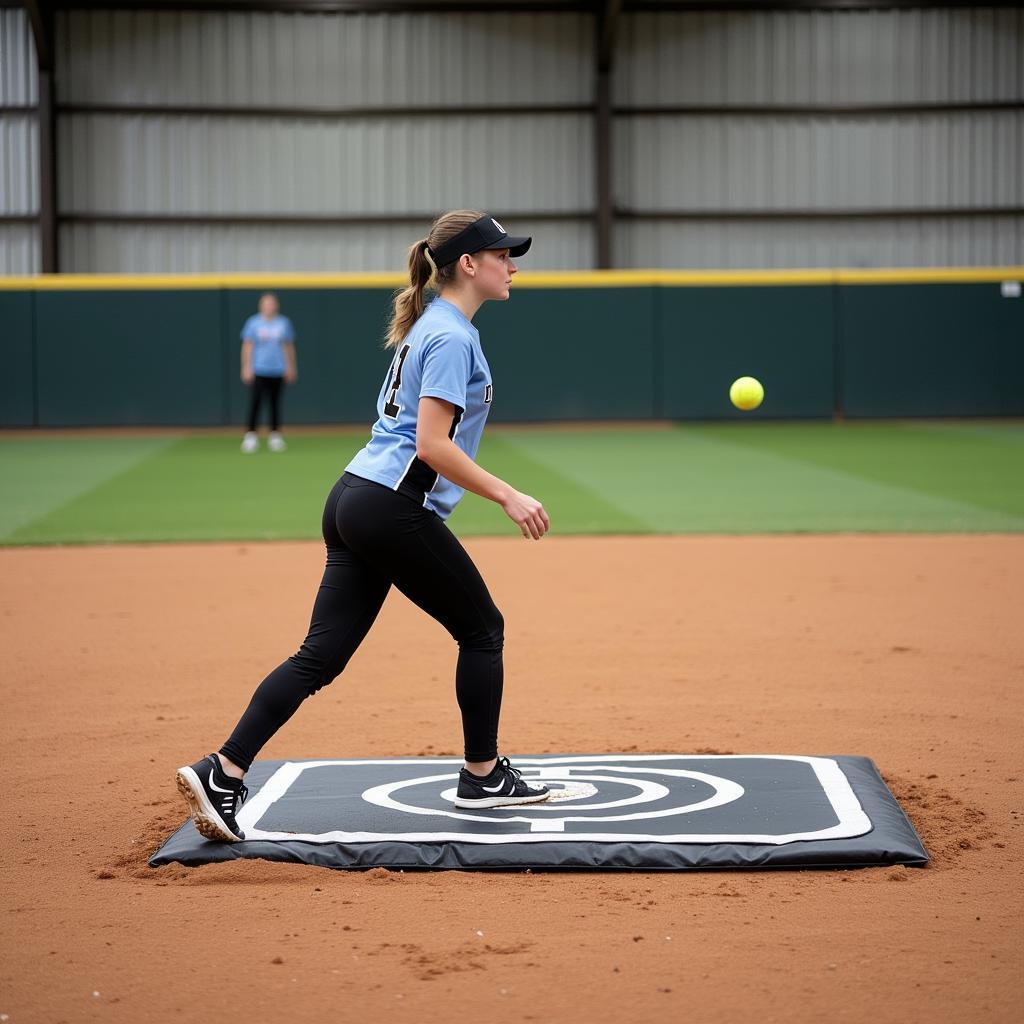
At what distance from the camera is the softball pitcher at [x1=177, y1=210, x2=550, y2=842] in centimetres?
455

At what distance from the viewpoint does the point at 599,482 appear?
17172mm

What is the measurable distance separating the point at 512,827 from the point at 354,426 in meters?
21.8

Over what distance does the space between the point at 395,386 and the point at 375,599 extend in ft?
2.34

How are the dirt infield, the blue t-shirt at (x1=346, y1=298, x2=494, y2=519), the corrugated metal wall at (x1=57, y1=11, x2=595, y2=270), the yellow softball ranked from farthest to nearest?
A: the corrugated metal wall at (x1=57, y1=11, x2=595, y2=270)
the yellow softball
the blue t-shirt at (x1=346, y1=298, x2=494, y2=519)
the dirt infield

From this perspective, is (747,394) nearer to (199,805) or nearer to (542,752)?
(542,752)

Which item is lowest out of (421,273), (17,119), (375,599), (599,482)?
(599,482)

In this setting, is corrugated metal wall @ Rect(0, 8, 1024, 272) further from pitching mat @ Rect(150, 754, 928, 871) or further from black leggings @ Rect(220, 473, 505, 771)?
black leggings @ Rect(220, 473, 505, 771)

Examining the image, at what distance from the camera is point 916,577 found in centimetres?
1027

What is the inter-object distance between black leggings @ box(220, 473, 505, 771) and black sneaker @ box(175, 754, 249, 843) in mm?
75

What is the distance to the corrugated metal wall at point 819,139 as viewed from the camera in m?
27.6

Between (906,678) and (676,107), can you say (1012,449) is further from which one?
(906,678)

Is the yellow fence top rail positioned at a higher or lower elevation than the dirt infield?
higher

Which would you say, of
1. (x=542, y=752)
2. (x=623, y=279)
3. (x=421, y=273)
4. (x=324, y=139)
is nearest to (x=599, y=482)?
(x=623, y=279)

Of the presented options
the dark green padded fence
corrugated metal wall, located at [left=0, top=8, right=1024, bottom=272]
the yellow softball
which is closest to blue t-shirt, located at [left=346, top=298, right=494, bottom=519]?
the yellow softball
